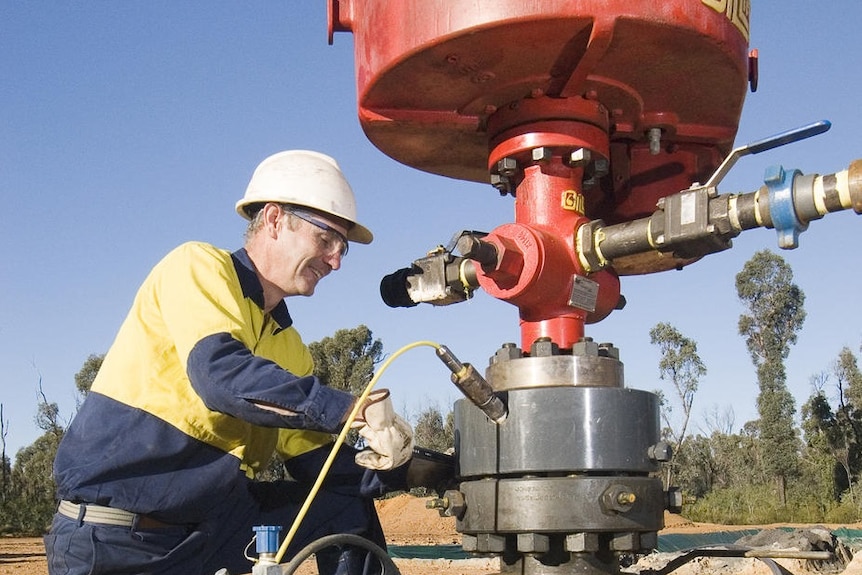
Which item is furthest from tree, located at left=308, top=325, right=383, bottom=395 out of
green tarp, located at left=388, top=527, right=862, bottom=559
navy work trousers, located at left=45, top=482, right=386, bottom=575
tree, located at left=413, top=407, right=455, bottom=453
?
navy work trousers, located at left=45, top=482, right=386, bottom=575

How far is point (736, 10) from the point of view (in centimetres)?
235

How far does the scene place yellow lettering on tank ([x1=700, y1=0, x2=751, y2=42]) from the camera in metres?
2.25

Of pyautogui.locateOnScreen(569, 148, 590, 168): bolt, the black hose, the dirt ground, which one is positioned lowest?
the dirt ground

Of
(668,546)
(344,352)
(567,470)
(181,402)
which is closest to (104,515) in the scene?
(181,402)

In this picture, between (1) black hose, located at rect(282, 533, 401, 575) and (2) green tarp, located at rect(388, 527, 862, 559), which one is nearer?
(1) black hose, located at rect(282, 533, 401, 575)

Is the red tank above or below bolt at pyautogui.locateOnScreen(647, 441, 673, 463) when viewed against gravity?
above

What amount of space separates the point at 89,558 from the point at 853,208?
2077 millimetres

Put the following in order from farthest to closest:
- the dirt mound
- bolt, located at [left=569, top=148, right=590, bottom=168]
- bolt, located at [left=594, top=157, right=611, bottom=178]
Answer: the dirt mound → bolt, located at [left=594, top=157, right=611, bottom=178] → bolt, located at [left=569, top=148, right=590, bottom=168]

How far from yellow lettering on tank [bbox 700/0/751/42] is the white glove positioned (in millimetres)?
1301

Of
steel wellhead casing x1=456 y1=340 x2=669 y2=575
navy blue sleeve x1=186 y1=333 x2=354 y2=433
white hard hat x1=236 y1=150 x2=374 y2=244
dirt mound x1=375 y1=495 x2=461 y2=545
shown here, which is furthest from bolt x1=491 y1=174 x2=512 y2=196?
dirt mound x1=375 y1=495 x2=461 y2=545

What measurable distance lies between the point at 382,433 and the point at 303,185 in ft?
2.77

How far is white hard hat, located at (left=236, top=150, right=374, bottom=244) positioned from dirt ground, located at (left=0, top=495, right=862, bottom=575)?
45.8 inches

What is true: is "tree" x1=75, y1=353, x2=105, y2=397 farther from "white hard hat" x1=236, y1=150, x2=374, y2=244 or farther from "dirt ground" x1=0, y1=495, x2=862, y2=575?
"white hard hat" x1=236, y1=150, x2=374, y2=244

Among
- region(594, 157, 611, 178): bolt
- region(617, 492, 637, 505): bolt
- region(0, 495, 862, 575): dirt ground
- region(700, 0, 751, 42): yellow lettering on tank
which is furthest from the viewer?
region(0, 495, 862, 575): dirt ground
